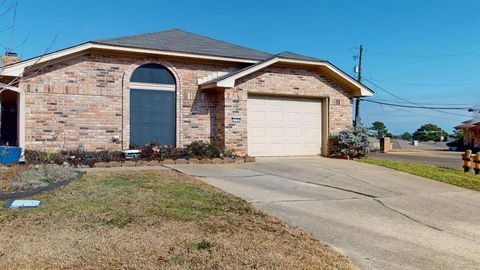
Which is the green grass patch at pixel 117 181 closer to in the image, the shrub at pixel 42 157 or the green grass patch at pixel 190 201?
the green grass patch at pixel 190 201

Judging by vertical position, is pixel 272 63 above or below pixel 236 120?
above

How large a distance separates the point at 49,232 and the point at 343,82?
14.5 meters

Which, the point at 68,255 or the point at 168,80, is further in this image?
the point at 168,80

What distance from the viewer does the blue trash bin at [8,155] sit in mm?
11664

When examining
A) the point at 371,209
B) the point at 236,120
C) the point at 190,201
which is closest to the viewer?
the point at 190,201

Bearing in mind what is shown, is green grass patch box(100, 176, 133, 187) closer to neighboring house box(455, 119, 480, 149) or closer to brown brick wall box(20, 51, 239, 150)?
brown brick wall box(20, 51, 239, 150)

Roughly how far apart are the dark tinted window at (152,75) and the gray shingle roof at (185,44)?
768 mm

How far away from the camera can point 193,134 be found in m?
15.7

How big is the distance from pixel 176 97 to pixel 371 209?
9.54 meters

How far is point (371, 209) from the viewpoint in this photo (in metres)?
7.67

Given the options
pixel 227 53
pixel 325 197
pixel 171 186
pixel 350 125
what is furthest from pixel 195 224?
pixel 350 125

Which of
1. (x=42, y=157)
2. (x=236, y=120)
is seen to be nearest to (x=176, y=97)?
(x=236, y=120)

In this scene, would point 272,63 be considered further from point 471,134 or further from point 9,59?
point 471,134

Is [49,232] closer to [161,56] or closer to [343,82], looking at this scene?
[161,56]
